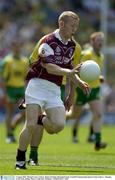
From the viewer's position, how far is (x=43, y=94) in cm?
1308

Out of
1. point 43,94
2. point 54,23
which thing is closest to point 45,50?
point 43,94

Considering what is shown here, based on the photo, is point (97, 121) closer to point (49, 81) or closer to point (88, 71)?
point (49, 81)

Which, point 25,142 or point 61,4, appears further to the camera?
point 61,4

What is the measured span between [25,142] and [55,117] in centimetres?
61

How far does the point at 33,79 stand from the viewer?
13.2 m

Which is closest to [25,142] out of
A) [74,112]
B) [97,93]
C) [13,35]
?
[97,93]

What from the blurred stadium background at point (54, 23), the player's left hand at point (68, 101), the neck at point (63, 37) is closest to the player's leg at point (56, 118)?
the player's left hand at point (68, 101)

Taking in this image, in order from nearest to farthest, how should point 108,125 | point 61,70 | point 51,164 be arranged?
point 61,70 < point 51,164 < point 108,125

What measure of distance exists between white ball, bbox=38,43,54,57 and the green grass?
1.77 meters

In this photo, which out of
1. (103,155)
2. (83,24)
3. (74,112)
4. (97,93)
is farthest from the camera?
(83,24)

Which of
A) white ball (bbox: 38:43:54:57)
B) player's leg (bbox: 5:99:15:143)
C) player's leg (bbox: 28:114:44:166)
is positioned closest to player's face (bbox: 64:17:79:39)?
white ball (bbox: 38:43:54:57)

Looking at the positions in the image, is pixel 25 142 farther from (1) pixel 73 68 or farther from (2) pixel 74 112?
(2) pixel 74 112

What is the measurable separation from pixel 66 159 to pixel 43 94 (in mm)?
2780

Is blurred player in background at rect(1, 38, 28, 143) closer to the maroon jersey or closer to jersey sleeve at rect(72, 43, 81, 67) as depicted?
jersey sleeve at rect(72, 43, 81, 67)
